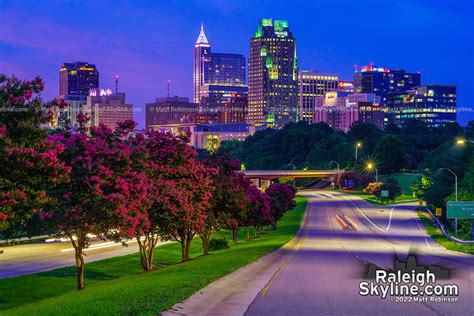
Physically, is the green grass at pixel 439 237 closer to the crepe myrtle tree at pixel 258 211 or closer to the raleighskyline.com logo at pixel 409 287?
the crepe myrtle tree at pixel 258 211

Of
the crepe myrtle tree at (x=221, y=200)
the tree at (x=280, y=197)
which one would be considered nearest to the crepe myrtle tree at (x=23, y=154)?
the crepe myrtle tree at (x=221, y=200)

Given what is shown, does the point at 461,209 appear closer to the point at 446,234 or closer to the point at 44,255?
the point at 446,234

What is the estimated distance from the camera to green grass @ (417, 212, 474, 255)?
56.5 metres

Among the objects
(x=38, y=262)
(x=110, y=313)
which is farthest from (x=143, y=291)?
(x=38, y=262)

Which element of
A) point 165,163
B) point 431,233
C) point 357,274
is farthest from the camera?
point 431,233

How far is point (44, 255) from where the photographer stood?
225ft

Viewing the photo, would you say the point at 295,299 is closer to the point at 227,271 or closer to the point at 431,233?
the point at 227,271

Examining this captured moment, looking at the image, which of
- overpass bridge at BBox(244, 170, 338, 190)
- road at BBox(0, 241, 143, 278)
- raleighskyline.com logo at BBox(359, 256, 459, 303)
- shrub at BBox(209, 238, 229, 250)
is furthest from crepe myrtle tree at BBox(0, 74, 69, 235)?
overpass bridge at BBox(244, 170, 338, 190)

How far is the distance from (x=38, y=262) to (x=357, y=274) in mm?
36459

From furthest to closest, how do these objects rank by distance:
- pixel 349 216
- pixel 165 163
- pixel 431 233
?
1. pixel 349 216
2. pixel 431 233
3. pixel 165 163

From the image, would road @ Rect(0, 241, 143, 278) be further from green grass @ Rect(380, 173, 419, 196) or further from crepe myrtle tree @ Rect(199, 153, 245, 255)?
green grass @ Rect(380, 173, 419, 196)

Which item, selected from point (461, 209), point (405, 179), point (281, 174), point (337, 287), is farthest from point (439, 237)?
point (405, 179)

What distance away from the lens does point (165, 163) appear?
150 feet

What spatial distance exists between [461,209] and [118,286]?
1673 inches
